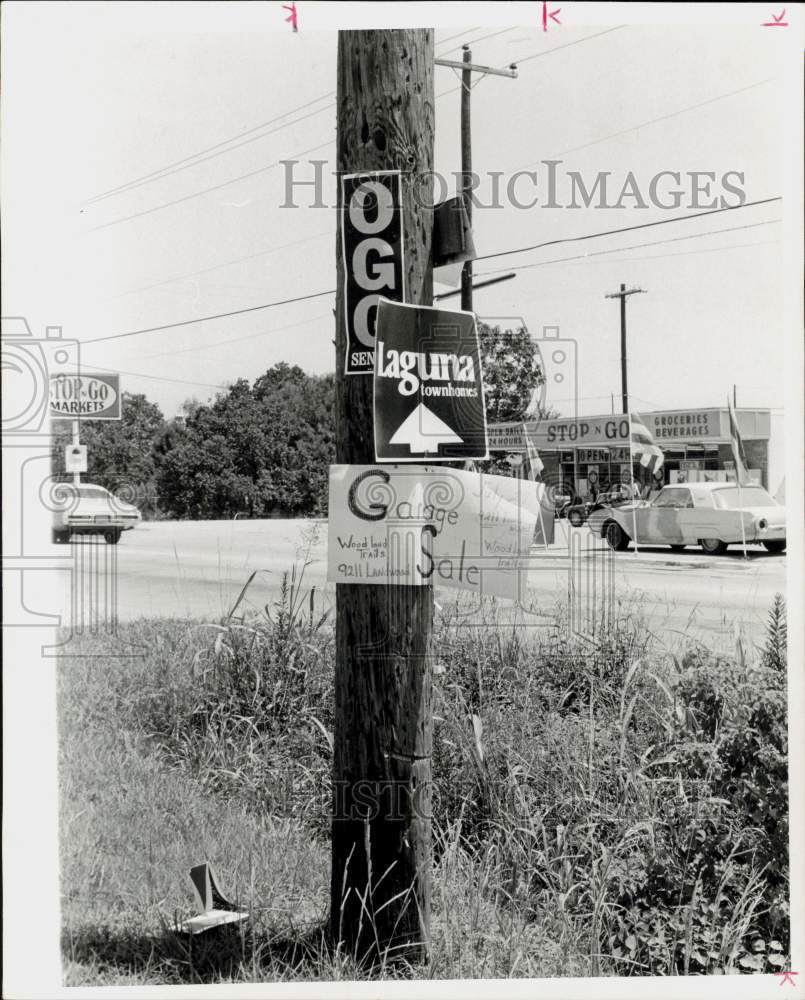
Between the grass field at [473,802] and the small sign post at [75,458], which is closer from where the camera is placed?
the grass field at [473,802]

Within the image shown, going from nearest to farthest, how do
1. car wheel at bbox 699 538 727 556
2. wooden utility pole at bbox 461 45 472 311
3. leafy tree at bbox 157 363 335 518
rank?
wooden utility pole at bbox 461 45 472 311 → leafy tree at bbox 157 363 335 518 → car wheel at bbox 699 538 727 556

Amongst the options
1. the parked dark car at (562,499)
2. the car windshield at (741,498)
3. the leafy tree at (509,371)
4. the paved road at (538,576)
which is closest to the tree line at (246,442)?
the leafy tree at (509,371)

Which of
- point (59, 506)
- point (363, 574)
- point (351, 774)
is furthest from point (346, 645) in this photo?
point (59, 506)

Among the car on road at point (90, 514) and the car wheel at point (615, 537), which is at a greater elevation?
the car on road at point (90, 514)

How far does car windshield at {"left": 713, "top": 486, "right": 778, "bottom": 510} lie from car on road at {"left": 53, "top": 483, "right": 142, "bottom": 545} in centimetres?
246

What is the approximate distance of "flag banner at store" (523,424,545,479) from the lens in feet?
10.7

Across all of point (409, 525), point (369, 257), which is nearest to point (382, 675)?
point (409, 525)

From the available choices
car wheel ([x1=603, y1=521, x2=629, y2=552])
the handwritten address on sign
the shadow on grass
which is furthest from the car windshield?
the shadow on grass

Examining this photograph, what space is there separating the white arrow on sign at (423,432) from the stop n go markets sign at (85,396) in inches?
46.4

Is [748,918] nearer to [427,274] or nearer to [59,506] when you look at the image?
[427,274]

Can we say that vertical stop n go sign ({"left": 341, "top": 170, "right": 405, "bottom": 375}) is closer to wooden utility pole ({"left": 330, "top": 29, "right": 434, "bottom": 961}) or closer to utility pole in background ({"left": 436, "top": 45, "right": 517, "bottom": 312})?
wooden utility pole ({"left": 330, "top": 29, "right": 434, "bottom": 961})

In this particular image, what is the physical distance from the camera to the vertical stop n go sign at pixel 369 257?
2717 mm

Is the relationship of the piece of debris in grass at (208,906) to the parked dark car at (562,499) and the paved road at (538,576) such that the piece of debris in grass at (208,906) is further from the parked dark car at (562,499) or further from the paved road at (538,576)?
the parked dark car at (562,499)

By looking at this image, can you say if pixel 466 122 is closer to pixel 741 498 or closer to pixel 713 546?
pixel 741 498
